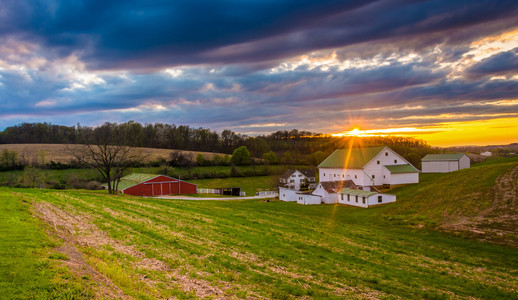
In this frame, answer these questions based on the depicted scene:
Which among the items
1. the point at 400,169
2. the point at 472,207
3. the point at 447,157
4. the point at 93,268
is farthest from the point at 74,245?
the point at 447,157

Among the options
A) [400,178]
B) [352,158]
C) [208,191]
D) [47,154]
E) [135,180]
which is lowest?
[208,191]

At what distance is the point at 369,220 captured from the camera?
37.1 meters

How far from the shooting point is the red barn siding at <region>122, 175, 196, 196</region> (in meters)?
64.2

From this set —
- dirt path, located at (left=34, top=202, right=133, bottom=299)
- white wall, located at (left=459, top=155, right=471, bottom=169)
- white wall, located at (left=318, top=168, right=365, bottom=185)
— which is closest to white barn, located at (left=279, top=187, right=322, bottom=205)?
white wall, located at (left=318, top=168, right=365, bottom=185)

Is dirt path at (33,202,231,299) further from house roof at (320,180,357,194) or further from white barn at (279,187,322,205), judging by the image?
house roof at (320,180,357,194)

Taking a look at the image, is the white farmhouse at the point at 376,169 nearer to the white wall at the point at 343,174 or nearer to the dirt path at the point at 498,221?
the white wall at the point at 343,174

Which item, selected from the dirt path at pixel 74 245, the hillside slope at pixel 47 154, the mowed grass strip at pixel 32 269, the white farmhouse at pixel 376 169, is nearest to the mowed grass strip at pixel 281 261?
the dirt path at pixel 74 245

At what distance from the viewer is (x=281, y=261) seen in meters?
15.1

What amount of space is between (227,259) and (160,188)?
187 feet

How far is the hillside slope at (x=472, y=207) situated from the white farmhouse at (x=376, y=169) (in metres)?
16.0

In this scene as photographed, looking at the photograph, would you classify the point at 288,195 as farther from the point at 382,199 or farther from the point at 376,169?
the point at 382,199

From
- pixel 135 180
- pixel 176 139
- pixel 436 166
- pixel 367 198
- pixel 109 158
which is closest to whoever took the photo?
pixel 367 198

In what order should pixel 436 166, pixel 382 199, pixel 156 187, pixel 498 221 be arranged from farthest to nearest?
pixel 436 166 → pixel 156 187 → pixel 382 199 → pixel 498 221

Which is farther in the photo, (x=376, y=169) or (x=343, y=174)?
(x=343, y=174)
